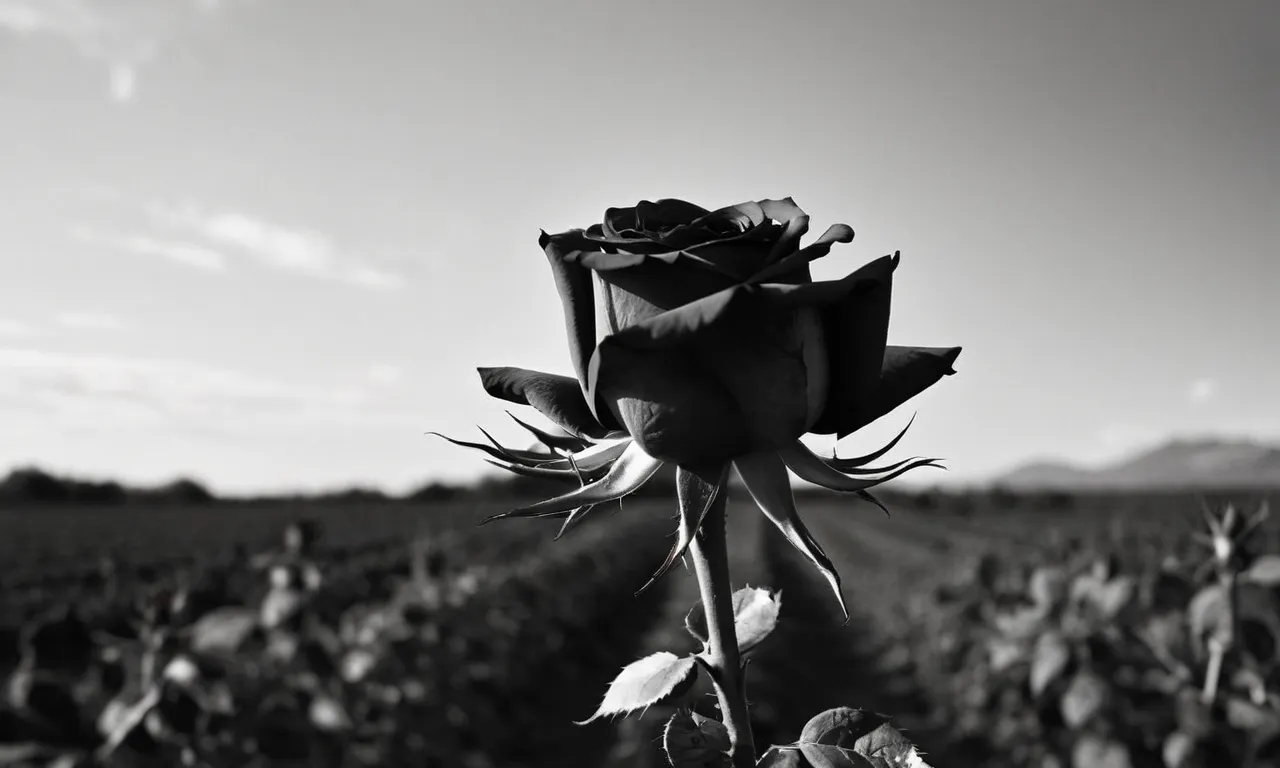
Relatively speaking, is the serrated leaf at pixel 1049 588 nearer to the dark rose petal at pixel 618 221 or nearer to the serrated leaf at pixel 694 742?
the serrated leaf at pixel 694 742

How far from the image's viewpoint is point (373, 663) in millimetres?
4879

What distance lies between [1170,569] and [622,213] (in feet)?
11.3

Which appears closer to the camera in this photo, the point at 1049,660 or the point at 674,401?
the point at 674,401

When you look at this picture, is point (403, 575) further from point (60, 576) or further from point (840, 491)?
point (60, 576)

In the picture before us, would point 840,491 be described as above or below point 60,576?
above

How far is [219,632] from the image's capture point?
3.00 meters

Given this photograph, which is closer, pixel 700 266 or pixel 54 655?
pixel 700 266

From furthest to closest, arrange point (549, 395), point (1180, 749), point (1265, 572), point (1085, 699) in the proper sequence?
1. point (1085, 699)
2. point (1180, 749)
3. point (1265, 572)
4. point (549, 395)

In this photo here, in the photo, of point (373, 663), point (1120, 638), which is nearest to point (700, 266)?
point (1120, 638)

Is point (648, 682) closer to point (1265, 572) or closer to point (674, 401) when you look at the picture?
point (674, 401)

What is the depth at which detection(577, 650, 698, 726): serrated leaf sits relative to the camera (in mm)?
908

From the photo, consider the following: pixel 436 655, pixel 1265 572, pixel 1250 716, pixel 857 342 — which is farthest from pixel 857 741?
pixel 436 655

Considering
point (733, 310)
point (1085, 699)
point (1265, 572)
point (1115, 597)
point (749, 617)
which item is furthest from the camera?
point (1115, 597)

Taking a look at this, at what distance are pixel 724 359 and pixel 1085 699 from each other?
3.46 meters
